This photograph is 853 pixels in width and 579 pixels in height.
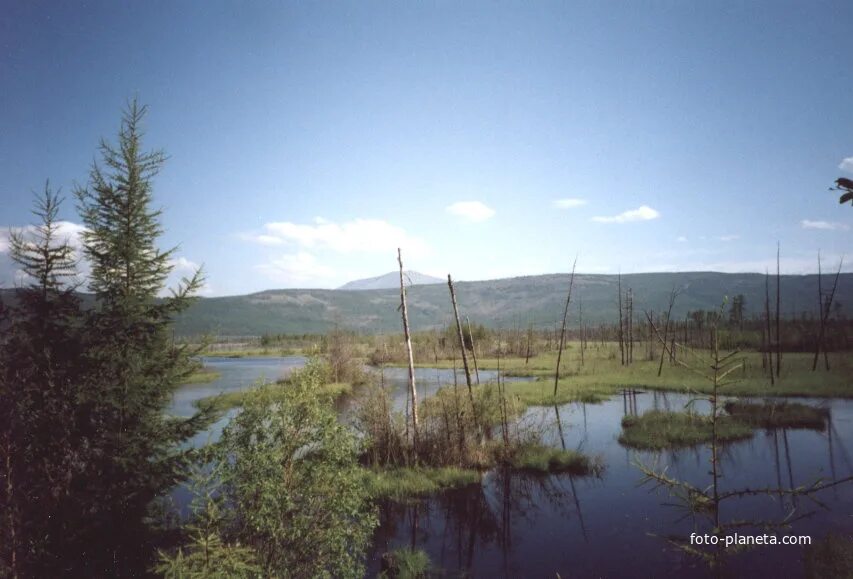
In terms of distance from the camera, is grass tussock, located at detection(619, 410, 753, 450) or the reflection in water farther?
grass tussock, located at detection(619, 410, 753, 450)

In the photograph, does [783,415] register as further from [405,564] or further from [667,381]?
[405,564]

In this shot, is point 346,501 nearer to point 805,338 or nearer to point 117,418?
point 117,418

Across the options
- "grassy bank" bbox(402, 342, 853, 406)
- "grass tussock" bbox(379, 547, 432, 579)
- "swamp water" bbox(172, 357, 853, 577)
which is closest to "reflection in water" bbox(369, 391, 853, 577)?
"swamp water" bbox(172, 357, 853, 577)

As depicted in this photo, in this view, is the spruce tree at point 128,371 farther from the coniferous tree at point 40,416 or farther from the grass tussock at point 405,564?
the grass tussock at point 405,564

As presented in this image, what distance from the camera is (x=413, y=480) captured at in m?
16.7

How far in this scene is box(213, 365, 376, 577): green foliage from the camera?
8.18 meters

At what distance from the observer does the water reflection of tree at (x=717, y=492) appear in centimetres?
434

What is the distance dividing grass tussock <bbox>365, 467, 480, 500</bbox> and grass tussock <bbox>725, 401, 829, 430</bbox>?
51.6 ft

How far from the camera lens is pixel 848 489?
51.1ft

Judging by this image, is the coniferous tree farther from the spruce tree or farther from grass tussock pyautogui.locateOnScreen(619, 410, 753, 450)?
grass tussock pyautogui.locateOnScreen(619, 410, 753, 450)

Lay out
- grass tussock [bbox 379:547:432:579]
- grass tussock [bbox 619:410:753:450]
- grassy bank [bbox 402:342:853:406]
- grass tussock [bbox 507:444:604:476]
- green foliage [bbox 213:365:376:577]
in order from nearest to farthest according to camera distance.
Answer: green foliage [bbox 213:365:376:577], grass tussock [bbox 379:547:432:579], grass tussock [bbox 507:444:604:476], grass tussock [bbox 619:410:753:450], grassy bank [bbox 402:342:853:406]

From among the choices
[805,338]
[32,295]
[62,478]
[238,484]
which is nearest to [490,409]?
[238,484]

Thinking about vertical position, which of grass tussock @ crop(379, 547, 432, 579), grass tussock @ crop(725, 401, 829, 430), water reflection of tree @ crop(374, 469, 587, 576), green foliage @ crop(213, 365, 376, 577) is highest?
green foliage @ crop(213, 365, 376, 577)

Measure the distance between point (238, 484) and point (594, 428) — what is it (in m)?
21.2
